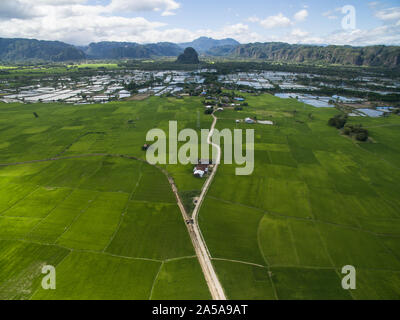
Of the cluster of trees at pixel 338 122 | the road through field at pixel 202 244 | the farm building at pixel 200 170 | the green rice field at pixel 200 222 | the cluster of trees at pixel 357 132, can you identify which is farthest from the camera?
the cluster of trees at pixel 338 122

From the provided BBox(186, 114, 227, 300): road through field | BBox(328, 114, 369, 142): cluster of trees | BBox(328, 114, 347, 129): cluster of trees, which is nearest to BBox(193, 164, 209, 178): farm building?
BBox(186, 114, 227, 300): road through field

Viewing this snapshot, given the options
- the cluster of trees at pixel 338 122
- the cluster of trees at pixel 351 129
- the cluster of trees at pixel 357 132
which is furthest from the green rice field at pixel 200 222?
the cluster of trees at pixel 338 122

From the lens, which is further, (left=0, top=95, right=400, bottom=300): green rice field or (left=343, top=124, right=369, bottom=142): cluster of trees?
(left=343, top=124, right=369, bottom=142): cluster of trees

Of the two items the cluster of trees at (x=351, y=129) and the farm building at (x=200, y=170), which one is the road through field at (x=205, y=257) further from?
the cluster of trees at (x=351, y=129)

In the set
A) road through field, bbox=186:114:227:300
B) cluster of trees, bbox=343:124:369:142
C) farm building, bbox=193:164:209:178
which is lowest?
road through field, bbox=186:114:227:300

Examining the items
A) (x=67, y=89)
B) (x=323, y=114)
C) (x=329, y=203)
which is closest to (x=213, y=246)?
(x=329, y=203)

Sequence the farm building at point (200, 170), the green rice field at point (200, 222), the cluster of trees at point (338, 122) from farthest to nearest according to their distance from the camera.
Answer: the cluster of trees at point (338, 122)
the farm building at point (200, 170)
the green rice field at point (200, 222)

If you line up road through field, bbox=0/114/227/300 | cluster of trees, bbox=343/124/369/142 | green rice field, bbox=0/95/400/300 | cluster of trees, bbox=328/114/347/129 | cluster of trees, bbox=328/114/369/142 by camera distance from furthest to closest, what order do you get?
1. cluster of trees, bbox=328/114/347/129
2. cluster of trees, bbox=328/114/369/142
3. cluster of trees, bbox=343/124/369/142
4. green rice field, bbox=0/95/400/300
5. road through field, bbox=0/114/227/300

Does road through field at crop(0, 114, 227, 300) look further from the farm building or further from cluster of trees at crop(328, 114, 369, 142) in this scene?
cluster of trees at crop(328, 114, 369, 142)

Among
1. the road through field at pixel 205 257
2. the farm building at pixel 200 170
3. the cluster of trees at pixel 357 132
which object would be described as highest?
the cluster of trees at pixel 357 132

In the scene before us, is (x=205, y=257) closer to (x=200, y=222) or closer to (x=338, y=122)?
(x=200, y=222)
